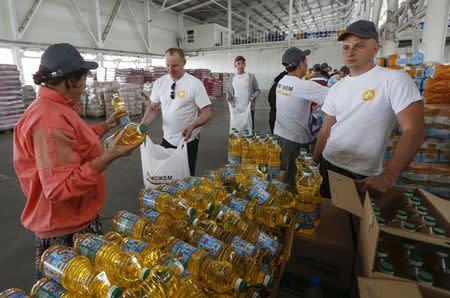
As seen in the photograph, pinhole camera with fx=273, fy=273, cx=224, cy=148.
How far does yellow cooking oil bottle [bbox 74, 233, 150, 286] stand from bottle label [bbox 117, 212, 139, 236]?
6.4 inches

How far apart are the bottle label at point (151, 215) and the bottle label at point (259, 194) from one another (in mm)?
536

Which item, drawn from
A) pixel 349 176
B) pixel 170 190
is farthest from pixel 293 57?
pixel 170 190

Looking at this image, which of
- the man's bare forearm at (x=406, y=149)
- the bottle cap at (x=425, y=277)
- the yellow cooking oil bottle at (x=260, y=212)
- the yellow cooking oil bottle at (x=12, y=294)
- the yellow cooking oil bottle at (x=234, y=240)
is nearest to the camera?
the yellow cooking oil bottle at (x=12, y=294)

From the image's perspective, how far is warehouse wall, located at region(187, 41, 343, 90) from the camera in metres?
13.9

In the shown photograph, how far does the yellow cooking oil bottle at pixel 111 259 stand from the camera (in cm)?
93

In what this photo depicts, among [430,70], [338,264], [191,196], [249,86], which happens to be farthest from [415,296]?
[249,86]

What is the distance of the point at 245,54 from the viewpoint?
Answer: 17.0 m

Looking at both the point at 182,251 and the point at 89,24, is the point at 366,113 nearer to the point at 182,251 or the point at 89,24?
the point at 182,251

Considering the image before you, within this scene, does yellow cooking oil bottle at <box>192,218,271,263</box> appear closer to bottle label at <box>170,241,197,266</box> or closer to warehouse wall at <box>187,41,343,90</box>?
bottle label at <box>170,241,197,266</box>

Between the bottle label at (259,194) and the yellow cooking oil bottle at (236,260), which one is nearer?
the yellow cooking oil bottle at (236,260)

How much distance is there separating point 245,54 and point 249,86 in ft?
41.3

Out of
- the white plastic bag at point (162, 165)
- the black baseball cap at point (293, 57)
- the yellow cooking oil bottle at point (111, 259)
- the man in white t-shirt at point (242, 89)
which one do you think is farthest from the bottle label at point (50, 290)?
the man in white t-shirt at point (242, 89)

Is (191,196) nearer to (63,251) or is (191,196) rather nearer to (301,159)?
(63,251)

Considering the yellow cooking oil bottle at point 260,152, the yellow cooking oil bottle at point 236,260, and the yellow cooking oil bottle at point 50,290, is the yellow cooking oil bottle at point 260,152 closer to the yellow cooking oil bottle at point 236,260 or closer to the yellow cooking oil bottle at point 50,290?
the yellow cooking oil bottle at point 236,260
